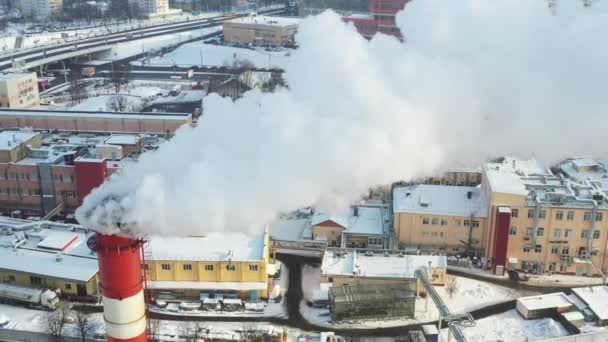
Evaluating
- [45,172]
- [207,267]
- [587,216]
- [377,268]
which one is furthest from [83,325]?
[587,216]

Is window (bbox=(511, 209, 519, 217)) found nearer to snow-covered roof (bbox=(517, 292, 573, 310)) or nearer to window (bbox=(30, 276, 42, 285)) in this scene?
snow-covered roof (bbox=(517, 292, 573, 310))

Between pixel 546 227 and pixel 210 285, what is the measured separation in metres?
10.0

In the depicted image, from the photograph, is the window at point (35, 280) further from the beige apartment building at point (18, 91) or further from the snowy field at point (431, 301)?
the beige apartment building at point (18, 91)

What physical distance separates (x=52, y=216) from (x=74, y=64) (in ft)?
116

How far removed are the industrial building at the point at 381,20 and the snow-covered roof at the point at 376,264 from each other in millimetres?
32240

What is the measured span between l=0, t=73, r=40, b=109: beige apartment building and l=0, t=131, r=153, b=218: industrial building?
11402 mm

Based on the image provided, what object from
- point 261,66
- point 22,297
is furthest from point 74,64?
point 22,297

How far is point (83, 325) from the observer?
16.1 m

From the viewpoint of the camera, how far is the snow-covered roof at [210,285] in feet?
58.0

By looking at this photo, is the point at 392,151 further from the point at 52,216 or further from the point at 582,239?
the point at 52,216

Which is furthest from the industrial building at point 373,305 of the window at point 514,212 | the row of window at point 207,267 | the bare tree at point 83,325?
the bare tree at point 83,325

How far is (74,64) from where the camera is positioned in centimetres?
5478

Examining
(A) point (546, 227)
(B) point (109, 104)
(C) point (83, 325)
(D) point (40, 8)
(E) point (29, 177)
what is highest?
(D) point (40, 8)

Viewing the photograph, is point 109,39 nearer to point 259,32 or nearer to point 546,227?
point 259,32
